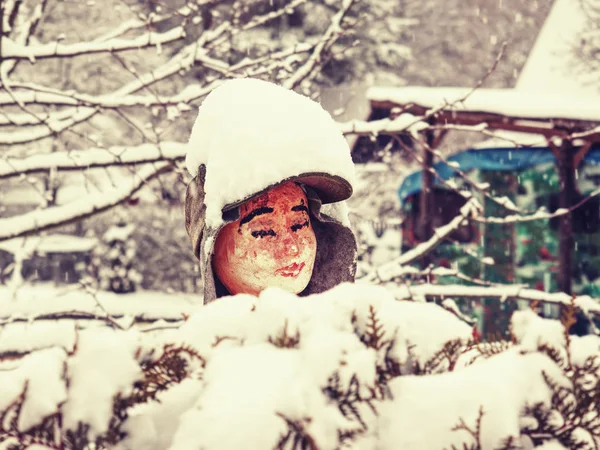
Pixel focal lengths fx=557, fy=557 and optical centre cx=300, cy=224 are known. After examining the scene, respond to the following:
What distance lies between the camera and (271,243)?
6.53ft

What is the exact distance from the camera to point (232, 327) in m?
0.75

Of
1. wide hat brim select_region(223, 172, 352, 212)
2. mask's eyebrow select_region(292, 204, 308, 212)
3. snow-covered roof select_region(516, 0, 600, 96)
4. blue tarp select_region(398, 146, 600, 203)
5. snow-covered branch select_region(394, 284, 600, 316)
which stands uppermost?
snow-covered roof select_region(516, 0, 600, 96)

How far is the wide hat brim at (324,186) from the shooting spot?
1.85 metres

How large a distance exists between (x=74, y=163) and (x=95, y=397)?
9.42 feet

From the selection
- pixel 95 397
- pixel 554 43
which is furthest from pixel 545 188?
pixel 95 397

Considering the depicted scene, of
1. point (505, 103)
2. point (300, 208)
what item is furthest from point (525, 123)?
point (300, 208)

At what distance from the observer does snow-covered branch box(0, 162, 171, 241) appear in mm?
3215

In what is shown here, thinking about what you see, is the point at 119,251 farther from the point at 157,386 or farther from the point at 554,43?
the point at 157,386

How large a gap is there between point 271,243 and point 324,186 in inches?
12.7

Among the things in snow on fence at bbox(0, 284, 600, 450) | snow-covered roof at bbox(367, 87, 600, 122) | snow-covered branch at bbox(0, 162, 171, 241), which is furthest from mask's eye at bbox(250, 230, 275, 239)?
snow-covered roof at bbox(367, 87, 600, 122)

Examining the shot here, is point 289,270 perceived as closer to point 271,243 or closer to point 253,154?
point 271,243

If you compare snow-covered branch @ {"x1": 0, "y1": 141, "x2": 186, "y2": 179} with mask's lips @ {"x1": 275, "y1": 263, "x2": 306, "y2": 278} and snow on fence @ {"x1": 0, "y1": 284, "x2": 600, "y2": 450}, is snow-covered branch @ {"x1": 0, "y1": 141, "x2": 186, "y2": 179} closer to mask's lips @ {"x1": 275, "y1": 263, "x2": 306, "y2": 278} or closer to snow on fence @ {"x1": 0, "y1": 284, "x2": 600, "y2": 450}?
mask's lips @ {"x1": 275, "y1": 263, "x2": 306, "y2": 278}

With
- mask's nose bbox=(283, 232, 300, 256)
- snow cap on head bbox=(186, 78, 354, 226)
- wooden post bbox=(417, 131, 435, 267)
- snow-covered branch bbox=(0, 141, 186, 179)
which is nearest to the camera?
snow cap on head bbox=(186, 78, 354, 226)

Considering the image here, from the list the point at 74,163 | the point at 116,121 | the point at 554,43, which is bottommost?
the point at 74,163
